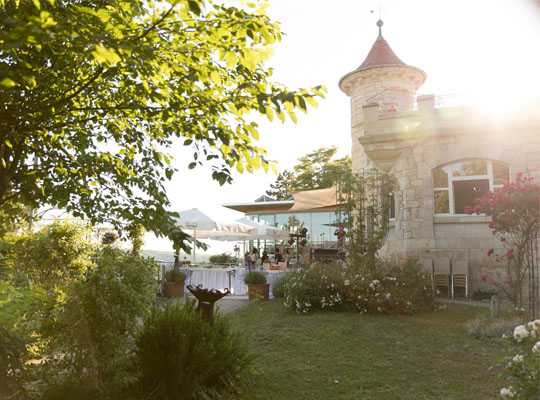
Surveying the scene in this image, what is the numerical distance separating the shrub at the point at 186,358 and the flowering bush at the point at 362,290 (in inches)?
167

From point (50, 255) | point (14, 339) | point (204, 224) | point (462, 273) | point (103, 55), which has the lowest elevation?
point (462, 273)

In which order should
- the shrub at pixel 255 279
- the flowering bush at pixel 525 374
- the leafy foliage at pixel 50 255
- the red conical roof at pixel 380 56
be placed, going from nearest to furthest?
the flowering bush at pixel 525 374 → the leafy foliage at pixel 50 255 → the shrub at pixel 255 279 → the red conical roof at pixel 380 56

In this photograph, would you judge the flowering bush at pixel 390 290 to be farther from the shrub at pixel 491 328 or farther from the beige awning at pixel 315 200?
the beige awning at pixel 315 200

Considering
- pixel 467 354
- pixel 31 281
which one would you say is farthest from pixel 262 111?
pixel 31 281

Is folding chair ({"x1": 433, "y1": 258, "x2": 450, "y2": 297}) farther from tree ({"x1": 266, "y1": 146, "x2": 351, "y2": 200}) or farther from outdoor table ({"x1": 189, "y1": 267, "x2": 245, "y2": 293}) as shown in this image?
tree ({"x1": 266, "y1": 146, "x2": 351, "y2": 200})

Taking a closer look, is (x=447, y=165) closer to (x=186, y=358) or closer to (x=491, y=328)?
(x=491, y=328)

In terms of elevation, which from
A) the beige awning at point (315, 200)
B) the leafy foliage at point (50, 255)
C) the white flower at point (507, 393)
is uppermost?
the beige awning at point (315, 200)

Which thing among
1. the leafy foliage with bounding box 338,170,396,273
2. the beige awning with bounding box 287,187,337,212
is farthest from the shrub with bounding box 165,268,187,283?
the beige awning with bounding box 287,187,337,212

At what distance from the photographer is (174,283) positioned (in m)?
10.8

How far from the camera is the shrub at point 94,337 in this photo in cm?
326

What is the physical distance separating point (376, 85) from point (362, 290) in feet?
32.1

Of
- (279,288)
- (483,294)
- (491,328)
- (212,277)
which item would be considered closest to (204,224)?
(212,277)

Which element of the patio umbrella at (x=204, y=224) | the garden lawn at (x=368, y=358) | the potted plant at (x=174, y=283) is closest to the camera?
the garden lawn at (x=368, y=358)

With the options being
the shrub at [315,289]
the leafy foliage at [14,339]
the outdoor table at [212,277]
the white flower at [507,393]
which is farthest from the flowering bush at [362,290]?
the leafy foliage at [14,339]
